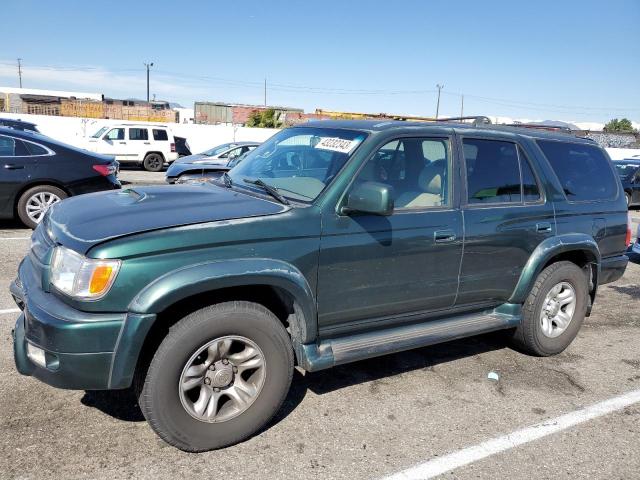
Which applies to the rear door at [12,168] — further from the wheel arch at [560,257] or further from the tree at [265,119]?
the tree at [265,119]

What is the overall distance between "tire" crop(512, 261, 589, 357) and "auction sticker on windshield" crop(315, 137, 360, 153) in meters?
2.01

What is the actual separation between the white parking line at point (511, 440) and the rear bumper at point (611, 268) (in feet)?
4.15

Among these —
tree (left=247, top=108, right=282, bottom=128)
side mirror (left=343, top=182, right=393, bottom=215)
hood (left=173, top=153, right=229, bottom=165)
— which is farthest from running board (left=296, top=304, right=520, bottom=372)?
tree (left=247, top=108, right=282, bottom=128)

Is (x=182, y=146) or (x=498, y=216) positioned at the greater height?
(x=182, y=146)

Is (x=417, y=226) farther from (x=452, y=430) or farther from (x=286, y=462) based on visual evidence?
(x=286, y=462)

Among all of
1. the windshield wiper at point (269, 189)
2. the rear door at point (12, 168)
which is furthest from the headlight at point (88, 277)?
the rear door at point (12, 168)

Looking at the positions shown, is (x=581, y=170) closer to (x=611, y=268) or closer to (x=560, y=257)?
(x=560, y=257)

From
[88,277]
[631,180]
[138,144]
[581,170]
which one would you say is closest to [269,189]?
[88,277]

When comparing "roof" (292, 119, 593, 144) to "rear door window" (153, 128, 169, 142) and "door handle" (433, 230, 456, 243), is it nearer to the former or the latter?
"door handle" (433, 230, 456, 243)

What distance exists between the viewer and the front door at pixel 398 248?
337cm

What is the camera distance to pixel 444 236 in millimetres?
3779

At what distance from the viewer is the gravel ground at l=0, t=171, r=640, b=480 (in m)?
2.96

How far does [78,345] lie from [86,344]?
37mm

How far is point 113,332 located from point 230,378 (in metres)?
0.71
